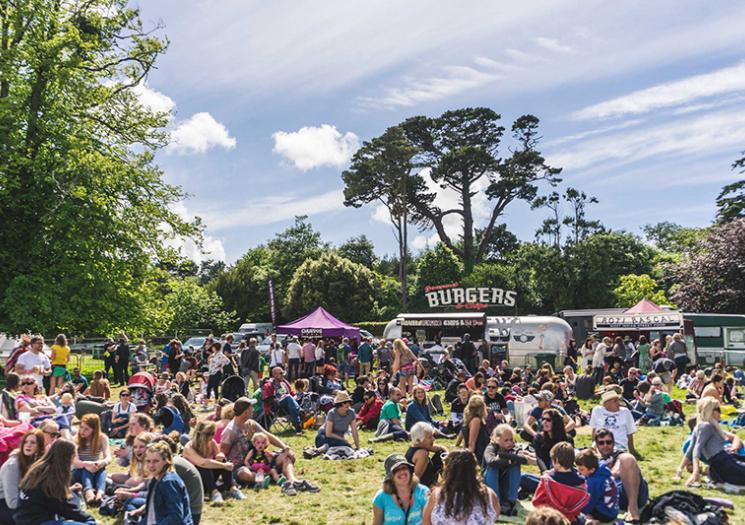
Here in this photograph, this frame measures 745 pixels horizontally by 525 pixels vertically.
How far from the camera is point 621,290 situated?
44.6 m

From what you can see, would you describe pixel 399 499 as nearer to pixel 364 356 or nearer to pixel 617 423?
pixel 617 423

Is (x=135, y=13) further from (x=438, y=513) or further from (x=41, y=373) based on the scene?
(x=438, y=513)

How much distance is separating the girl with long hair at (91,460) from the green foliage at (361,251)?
54.3 metres

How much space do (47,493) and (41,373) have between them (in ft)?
27.2

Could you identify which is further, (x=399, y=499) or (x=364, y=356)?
(x=364, y=356)

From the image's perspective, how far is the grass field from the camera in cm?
697

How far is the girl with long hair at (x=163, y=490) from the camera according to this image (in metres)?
4.93

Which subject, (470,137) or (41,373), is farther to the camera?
(470,137)

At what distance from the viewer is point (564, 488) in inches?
223

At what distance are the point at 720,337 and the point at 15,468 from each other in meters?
24.4

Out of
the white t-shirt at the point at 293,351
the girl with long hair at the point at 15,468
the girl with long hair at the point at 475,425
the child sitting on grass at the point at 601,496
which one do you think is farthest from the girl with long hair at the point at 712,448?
the white t-shirt at the point at 293,351

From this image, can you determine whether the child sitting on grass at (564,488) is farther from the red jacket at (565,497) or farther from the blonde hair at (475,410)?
the blonde hair at (475,410)

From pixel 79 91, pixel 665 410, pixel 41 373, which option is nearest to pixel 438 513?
pixel 665 410

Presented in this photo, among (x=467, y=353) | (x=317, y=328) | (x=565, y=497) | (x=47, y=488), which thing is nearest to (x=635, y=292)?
(x=317, y=328)
